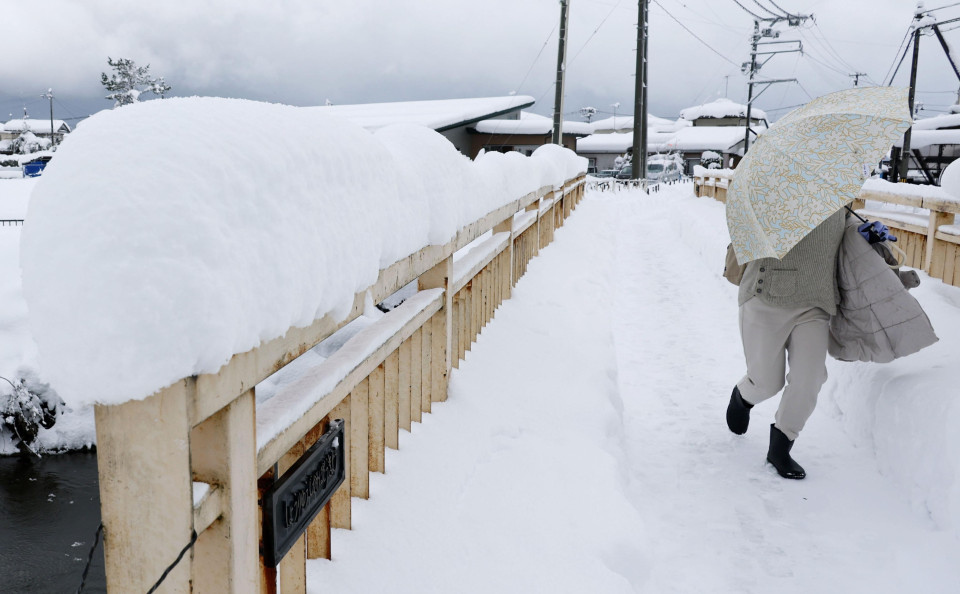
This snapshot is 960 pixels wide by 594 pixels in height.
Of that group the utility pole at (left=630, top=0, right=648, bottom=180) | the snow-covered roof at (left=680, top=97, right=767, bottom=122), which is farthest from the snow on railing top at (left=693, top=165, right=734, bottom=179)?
the snow-covered roof at (left=680, top=97, right=767, bottom=122)

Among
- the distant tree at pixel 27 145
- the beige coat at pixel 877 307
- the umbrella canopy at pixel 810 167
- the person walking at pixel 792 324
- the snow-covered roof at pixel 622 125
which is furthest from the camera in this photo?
the snow-covered roof at pixel 622 125

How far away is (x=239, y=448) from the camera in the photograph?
143 cm

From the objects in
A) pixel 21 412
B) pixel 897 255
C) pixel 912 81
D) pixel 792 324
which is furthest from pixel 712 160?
pixel 792 324

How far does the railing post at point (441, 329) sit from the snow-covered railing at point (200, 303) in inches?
44.5

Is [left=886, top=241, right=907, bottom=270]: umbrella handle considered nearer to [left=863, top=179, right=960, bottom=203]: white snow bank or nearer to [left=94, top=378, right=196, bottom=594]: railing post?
[left=863, top=179, right=960, bottom=203]: white snow bank

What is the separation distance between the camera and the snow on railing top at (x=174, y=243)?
1.10 meters

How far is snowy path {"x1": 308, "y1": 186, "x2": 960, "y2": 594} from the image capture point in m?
2.42

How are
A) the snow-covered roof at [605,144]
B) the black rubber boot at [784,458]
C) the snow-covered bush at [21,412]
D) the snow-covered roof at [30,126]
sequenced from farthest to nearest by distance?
the snow-covered roof at [30,126], the snow-covered roof at [605,144], the snow-covered bush at [21,412], the black rubber boot at [784,458]

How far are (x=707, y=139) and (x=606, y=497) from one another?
176 feet

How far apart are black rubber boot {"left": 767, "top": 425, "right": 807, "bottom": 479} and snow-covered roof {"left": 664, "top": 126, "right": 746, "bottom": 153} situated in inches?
1949

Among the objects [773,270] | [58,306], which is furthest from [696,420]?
[58,306]

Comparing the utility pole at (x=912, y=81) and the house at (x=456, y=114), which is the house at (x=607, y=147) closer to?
the house at (x=456, y=114)

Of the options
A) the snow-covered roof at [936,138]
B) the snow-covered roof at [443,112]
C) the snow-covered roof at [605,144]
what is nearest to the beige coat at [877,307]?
the snow-covered roof at [443,112]

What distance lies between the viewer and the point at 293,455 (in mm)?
1979
